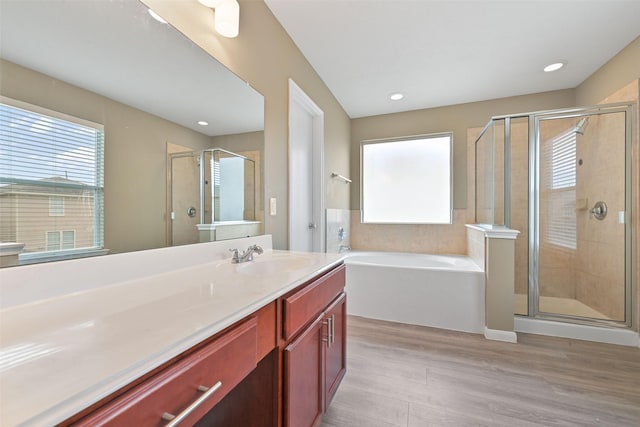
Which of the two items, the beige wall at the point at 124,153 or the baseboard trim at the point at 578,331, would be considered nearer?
the beige wall at the point at 124,153

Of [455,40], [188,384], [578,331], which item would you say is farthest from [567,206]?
[188,384]

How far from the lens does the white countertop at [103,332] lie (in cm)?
34

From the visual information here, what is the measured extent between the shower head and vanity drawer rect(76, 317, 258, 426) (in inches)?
127

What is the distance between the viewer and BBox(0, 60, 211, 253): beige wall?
0.73 meters

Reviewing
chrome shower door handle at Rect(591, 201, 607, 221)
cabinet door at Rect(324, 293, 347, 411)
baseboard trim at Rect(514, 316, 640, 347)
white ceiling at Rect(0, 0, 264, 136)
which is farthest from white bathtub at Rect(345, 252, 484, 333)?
white ceiling at Rect(0, 0, 264, 136)

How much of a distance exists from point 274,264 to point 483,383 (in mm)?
1509

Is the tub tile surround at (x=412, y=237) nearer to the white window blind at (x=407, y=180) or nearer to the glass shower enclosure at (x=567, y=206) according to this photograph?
the white window blind at (x=407, y=180)

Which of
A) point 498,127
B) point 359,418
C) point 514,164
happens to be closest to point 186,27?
point 359,418

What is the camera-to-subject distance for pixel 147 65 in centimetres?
100

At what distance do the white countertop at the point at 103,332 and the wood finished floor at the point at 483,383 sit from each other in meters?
1.04

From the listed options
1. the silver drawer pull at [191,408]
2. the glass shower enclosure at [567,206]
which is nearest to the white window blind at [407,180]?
the glass shower enclosure at [567,206]

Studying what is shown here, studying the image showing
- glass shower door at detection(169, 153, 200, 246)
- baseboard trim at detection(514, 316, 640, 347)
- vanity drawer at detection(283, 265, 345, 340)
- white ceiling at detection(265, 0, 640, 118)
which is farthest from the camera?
baseboard trim at detection(514, 316, 640, 347)

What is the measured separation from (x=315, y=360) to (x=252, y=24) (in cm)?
188

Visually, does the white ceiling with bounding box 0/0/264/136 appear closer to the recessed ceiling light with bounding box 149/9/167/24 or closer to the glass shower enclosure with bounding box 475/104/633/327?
the recessed ceiling light with bounding box 149/9/167/24
